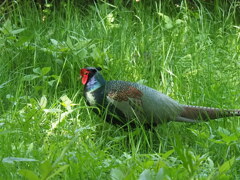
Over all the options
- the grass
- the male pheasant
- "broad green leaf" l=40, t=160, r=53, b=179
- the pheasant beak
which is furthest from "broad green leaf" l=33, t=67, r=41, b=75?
"broad green leaf" l=40, t=160, r=53, b=179

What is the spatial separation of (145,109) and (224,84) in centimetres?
70

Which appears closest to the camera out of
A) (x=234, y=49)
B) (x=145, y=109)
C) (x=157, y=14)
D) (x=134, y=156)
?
(x=134, y=156)

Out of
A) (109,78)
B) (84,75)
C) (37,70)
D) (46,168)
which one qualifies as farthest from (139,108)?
(46,168)

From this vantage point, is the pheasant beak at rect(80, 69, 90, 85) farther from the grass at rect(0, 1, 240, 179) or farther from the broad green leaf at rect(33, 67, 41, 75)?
the broad green leaf at rect(33, 67, 41, 75)

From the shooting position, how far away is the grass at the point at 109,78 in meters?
2.42

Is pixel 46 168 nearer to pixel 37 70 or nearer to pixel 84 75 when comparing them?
pixel 84 75

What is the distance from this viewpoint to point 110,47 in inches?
156

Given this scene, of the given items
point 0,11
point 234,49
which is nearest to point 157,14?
point 234,49

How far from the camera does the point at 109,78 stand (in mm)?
3637

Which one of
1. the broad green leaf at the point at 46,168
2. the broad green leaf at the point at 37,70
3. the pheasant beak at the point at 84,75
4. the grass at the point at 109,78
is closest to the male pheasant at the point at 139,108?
the grass at the point at 109,78

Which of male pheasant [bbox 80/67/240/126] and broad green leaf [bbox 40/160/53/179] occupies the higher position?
broad green leaf [bbox 40/160/53/179]

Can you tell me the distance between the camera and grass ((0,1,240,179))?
2.42 metres

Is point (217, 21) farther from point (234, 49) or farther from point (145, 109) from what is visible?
point (145, 109)

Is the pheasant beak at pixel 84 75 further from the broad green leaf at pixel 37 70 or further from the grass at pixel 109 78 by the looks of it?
the broad green leaf at pixel 37 70
